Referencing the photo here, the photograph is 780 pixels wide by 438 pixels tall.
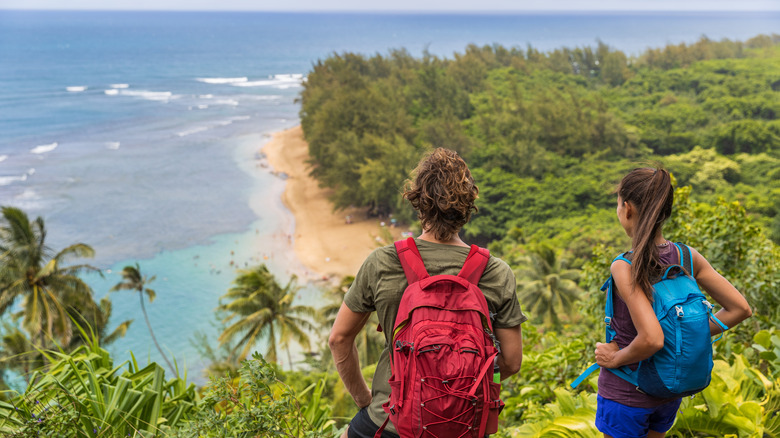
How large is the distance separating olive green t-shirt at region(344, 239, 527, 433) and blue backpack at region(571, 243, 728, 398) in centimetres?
43

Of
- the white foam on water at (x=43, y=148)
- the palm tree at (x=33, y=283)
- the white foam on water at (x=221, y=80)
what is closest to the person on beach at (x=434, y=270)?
the palm tree at (x=33, y=283)

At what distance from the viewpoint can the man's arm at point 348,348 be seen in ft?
5.69

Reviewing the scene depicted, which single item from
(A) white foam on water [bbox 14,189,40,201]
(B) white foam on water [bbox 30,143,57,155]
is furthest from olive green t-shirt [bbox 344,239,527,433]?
(B) white foam on water [bbox 30,143,57,155]

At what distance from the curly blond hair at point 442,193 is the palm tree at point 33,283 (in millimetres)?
14791

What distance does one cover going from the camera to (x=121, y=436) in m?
2.36

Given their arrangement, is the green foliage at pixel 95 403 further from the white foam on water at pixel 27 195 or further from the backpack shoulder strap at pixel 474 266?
the white foam on water at pixel 27 195

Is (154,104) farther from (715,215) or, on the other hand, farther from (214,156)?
(715,215)

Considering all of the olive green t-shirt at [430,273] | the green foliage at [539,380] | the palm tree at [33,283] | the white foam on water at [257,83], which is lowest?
the palm tree at [33,283]

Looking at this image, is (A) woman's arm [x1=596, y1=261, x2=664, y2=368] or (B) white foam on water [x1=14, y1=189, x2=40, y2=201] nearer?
(A) woman's arm [x1=596, y1=261, x2=664, y2=368]

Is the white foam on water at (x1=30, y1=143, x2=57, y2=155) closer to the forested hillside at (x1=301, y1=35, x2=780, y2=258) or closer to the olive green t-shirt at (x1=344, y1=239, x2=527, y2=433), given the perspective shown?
the forested hillside at (x1=301, y1=35, x2=780, y2=258)

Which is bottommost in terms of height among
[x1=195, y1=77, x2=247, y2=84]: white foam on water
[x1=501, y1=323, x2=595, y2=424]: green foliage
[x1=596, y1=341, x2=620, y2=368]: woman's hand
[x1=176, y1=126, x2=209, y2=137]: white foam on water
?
[x1=176, y1=126, x2=209, y2=137]: white foam on water

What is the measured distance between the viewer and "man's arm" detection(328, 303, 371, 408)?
1735 millimetres

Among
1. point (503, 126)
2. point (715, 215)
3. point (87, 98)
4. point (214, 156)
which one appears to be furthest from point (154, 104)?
point (715, 215)

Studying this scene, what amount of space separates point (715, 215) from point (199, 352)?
1841 cm
